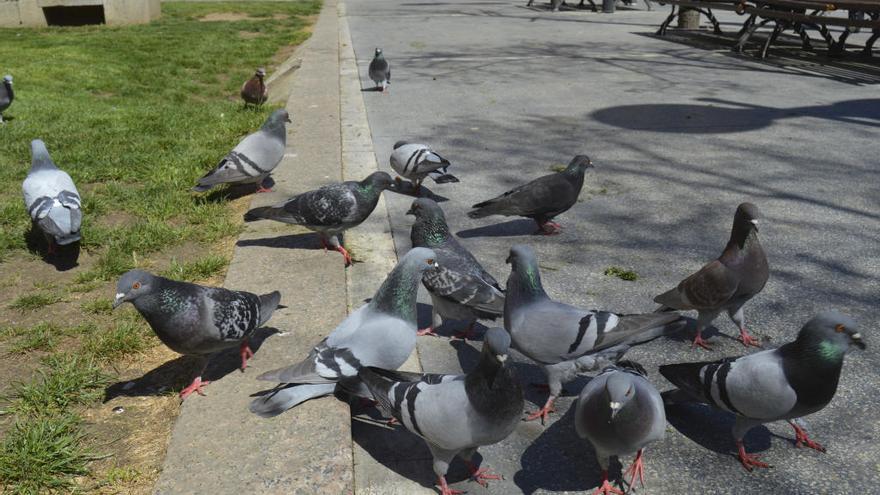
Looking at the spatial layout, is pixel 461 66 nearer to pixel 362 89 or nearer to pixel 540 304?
pixel 362 89

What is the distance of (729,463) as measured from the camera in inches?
110

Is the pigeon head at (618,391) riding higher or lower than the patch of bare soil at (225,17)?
higher

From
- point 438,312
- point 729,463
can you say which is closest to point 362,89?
point 438,312

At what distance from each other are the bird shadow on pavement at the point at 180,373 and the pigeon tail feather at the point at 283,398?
18.9 inches

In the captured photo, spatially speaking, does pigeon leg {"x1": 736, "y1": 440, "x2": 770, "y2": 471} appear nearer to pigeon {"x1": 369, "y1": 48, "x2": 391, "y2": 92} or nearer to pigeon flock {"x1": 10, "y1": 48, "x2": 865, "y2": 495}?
pigeon flock {"x1": 10, "y1": 48, "x2": 865, "y2": 495}

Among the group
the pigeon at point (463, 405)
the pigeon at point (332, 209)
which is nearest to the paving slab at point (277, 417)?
the pigeon at point (332, 209)

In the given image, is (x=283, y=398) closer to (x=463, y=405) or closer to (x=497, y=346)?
(x=463, y=405)

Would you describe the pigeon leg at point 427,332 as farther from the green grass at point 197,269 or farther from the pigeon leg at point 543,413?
the green grass at point 197,269

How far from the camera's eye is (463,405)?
2.48 m

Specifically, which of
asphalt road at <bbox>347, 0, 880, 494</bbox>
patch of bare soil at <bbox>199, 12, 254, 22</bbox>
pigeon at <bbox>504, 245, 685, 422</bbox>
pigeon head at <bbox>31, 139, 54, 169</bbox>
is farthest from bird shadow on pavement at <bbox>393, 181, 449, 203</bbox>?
patch of bare soil at <bbox>199, 12, 254, 22</bbox>

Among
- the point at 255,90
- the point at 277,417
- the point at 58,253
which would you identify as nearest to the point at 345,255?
the point at 277,417

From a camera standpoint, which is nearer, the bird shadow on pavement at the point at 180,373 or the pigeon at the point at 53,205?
the bird shadow on pavement at the point at 180,373

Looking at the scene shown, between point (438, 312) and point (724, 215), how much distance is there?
268 cm

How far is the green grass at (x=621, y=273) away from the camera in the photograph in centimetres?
434
